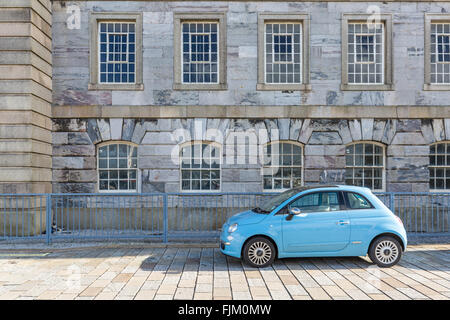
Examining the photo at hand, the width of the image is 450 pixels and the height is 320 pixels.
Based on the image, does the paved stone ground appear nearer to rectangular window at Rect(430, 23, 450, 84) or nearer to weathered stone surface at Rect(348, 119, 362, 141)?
weathered stone surface at Rect(348, 119, 362, 141)

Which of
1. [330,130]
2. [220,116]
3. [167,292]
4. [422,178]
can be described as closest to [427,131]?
[422,178]

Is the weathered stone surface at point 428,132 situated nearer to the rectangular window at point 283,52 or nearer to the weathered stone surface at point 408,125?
the weathered stone surface at point 408,125

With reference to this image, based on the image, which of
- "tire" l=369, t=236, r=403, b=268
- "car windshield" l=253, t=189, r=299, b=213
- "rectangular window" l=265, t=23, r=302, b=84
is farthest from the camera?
"rectangular window" l=265, t=23, r=302, b=84

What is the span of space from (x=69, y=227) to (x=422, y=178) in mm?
11922

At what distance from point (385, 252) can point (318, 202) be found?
1769 mm

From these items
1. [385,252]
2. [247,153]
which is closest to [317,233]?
[385,252]

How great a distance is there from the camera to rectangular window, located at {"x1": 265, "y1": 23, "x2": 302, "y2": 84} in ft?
38.2

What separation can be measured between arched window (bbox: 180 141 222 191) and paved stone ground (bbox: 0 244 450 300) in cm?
362

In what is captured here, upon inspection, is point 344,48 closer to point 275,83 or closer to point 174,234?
point 275,83

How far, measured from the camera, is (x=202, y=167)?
11.5m

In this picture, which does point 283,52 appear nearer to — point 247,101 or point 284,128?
point 247,101

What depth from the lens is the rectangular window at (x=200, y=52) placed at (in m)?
11.6

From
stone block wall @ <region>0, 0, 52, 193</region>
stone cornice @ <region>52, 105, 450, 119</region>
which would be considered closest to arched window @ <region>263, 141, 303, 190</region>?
stone cornice @ <region>52, 105, 450, 119</region>

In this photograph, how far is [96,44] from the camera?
1144 centimetres
